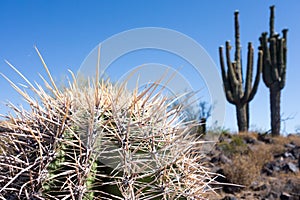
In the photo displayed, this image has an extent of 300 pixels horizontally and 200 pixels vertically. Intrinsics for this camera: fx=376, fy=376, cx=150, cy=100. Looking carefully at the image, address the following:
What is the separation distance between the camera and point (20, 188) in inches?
63.6

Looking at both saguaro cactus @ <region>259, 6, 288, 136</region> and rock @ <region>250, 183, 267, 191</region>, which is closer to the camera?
rock @ <region>250, 183, 267, 191</region>

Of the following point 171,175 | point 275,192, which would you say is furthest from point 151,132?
point 275,192

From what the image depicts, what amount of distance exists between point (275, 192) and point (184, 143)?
5436mm

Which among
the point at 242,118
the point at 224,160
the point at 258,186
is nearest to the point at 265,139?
the point at 242,118

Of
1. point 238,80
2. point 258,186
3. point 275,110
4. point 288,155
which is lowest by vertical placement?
point 258,186

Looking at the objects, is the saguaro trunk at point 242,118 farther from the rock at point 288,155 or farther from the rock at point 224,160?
the rock at point 224,160

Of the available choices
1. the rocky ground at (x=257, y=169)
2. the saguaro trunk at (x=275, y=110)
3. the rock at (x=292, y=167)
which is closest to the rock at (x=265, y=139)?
the rocky ground at (x=257, y=169)

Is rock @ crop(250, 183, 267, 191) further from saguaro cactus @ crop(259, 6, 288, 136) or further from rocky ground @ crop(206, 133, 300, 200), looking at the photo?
saguaro cactus @ crop(259, 6, 288, 136)

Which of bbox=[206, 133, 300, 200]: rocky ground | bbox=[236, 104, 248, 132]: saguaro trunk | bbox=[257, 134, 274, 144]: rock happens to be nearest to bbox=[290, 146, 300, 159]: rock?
bbox=[206, 133, 300, 200]: rocky ground

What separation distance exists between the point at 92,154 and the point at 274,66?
513 inches

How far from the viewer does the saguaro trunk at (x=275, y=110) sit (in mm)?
14203

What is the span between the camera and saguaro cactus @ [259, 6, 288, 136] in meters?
13.5

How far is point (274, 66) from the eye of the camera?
13633 millimetres

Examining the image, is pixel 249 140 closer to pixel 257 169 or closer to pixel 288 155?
pixel 288 155
